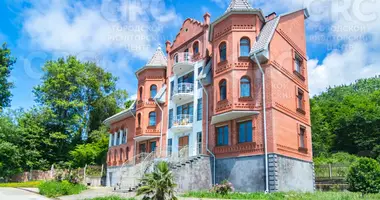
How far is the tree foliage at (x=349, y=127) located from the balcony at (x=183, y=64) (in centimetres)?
2273

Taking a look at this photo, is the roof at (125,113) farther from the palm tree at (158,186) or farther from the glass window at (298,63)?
the palm tree at (158,186)

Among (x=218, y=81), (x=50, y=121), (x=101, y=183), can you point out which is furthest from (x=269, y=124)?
(x=50, y=121)

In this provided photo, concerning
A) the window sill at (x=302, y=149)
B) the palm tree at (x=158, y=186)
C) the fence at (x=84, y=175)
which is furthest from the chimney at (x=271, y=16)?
the fence at (x=84, y=175)

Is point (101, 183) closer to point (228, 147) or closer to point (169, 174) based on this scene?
point (228, 147)

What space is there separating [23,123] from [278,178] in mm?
33867

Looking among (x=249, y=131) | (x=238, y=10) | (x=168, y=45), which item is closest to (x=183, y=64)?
(x=168, y=45)

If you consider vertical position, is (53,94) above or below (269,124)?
above

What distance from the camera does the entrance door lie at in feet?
70.4

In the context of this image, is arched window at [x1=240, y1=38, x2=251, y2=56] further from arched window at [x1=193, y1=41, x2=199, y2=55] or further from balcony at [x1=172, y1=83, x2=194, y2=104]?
balcony at [x1=172, y1=83, x2=194, y2=104]

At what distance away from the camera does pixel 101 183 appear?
1287 inches

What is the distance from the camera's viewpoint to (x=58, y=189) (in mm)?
16906

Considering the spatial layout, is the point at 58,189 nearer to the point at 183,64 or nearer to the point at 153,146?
the point at 153,146

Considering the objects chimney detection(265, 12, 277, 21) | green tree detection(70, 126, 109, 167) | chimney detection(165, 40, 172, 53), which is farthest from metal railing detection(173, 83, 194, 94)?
green tree detection(70, 126, 109, 167)

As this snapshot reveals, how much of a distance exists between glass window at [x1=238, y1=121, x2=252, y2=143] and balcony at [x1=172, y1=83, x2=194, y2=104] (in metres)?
5.38
